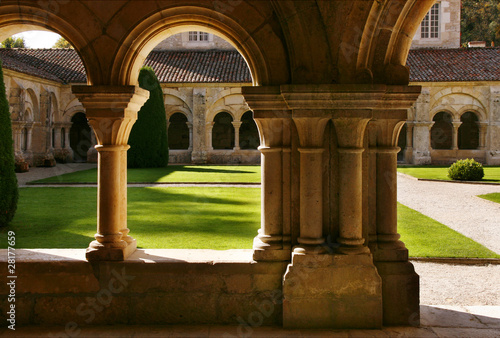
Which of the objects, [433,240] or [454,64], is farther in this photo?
[454,64]

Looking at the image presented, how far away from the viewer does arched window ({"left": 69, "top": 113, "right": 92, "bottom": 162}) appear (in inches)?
1014

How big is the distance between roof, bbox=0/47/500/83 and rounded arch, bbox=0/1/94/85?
1893cm

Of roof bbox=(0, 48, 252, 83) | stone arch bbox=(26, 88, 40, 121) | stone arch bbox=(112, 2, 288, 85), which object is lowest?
stone arch bbox=(112, 2, 288, 85)

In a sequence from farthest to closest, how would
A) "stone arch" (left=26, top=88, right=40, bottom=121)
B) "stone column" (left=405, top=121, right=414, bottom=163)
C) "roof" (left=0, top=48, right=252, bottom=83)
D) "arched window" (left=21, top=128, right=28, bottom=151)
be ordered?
"stone column" (left=405, top=121, right=414, bottom=163) < "roof" (left=0, top=48, right=252, bottom=83) < "stone arch" (left=26, top=88, right=40, bottom=121) < "arched window" (left=21, top=128, right=28, bottom=151)

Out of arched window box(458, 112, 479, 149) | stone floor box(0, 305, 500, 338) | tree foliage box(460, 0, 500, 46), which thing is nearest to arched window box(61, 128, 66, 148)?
arched window box(458, 112, 479, 149)

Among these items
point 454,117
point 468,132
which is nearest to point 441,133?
point 468,132

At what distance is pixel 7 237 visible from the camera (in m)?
6.30

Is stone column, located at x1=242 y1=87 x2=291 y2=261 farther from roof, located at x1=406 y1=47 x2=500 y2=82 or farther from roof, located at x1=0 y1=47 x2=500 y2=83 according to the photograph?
roof, located at x1=406 y1=47 x2=500 y2=82

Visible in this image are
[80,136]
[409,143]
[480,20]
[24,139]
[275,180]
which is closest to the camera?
[275,180]

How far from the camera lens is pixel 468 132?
26391 mm

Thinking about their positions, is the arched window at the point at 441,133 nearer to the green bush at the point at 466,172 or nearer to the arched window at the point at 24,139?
the green bush at the point at 466,172

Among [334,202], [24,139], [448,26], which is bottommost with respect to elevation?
[334,202]

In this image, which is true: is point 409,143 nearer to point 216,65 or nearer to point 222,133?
point 222,133

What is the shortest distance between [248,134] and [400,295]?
932 inches
